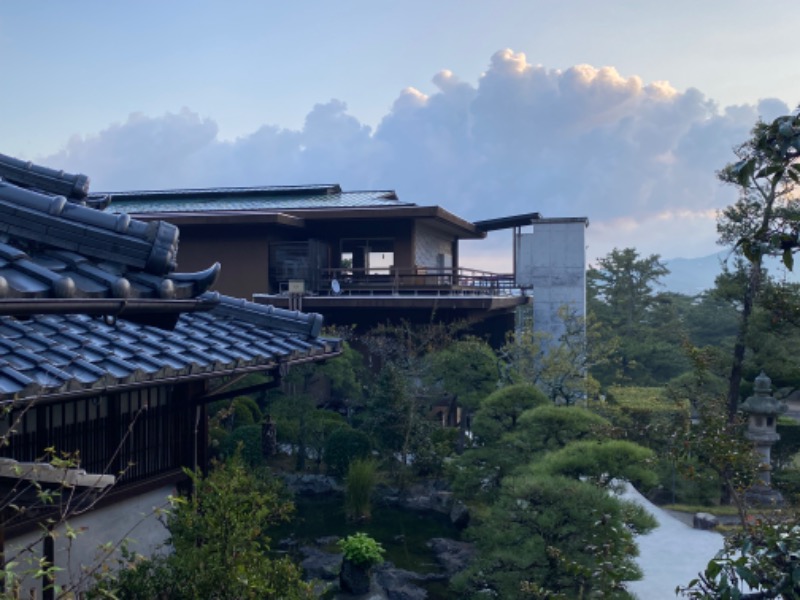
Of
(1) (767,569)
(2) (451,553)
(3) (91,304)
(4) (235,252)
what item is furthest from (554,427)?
(4) (235,252)

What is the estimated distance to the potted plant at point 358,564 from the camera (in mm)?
9984

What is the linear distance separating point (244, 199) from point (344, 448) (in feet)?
44.0

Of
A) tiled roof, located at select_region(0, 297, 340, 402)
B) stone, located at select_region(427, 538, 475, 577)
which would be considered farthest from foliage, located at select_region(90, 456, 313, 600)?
stone, located at select_region(427, 538, 475, 577)

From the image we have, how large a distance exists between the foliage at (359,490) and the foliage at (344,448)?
1361 mm

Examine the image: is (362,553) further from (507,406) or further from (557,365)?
(557,365)

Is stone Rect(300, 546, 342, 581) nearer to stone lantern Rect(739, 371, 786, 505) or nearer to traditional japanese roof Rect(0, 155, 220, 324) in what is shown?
traditional japanese roof Rect(0, 155, 220, 324)

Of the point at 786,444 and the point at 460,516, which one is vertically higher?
the point at 786,444

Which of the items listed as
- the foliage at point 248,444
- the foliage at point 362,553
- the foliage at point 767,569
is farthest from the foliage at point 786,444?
the foliage at point 767,569

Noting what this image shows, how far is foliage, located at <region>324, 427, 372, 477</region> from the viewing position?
49.5 ft

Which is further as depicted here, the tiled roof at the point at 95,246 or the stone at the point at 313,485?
the stone at the point at 313,485

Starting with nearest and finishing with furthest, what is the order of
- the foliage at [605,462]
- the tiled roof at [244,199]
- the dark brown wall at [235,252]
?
the foliage at [605,462] → the dark brown wall at [235,252] → the tiled roof at [244,199]

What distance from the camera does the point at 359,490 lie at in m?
13.5

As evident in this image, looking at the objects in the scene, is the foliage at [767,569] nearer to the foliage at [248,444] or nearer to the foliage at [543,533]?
the foliage at [543,533]

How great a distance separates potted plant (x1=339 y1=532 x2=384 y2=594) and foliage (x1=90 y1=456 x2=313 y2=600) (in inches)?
222
